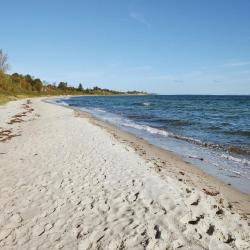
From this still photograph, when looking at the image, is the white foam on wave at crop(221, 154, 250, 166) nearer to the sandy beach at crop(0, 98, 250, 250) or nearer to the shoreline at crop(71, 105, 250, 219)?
the shoreline at crop(71, 105, 250, 219)

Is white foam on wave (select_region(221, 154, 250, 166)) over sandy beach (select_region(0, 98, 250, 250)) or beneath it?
beneath

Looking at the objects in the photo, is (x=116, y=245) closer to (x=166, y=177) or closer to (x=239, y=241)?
(x=239, y=241)

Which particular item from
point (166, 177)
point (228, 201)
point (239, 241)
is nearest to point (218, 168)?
point (166, 177)

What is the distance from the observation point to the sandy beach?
672 cm

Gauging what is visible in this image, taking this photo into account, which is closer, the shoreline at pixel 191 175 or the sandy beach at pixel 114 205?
the sandy beach at pixel 114 205

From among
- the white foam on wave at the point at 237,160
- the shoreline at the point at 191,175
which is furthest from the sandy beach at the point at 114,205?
the white foam on wave at the point at 237,160

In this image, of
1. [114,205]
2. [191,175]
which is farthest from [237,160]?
[114,205]

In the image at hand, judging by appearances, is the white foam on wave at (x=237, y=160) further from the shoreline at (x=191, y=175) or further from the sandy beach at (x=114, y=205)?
the sandy beach at (x=114, y=205)

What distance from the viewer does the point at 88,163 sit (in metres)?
13.2

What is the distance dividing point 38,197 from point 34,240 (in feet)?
8.19

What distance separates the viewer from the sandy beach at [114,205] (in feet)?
22.1

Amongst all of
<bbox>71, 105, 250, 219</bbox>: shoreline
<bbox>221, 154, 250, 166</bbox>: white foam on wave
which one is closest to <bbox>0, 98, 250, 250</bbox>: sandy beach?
<bbox>71, 105, 250, 219</bbox>: shoreline

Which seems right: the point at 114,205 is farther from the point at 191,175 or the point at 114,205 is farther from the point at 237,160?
the point at 237,160

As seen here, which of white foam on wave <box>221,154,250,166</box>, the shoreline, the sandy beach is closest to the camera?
the sandy beach
